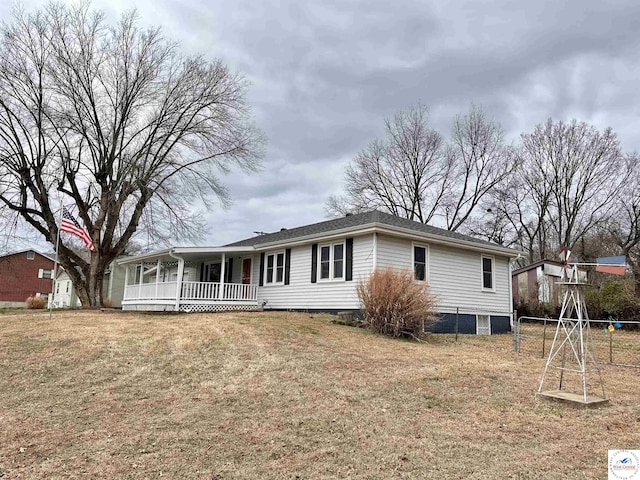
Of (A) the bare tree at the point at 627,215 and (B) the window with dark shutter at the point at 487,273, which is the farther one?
(A) the bare tree at the point at 627,215

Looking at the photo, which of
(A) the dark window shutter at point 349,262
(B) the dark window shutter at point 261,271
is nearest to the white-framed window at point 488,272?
(A) the dark window shutter at point 349,262

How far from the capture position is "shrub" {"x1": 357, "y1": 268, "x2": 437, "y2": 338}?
36.4 ft

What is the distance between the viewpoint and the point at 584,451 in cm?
421

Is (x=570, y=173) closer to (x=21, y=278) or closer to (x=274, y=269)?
(x=274, y=269)

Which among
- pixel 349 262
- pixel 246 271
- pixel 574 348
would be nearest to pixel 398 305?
pixel 349 262

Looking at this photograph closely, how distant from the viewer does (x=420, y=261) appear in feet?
48.5

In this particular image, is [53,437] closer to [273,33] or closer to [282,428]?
[282,428]

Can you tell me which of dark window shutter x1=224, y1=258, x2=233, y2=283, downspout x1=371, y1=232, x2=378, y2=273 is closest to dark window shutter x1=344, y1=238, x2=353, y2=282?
downspout x1=371, y1=232, x2=378, y2=273

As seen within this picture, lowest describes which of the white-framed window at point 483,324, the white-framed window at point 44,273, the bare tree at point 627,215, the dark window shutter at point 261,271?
the white-framed window at point 483,324

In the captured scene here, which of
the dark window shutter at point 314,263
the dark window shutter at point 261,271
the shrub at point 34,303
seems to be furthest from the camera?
the shrub at point 34,303

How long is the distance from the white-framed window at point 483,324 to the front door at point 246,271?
8965 mm

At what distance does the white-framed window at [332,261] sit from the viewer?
14539mm

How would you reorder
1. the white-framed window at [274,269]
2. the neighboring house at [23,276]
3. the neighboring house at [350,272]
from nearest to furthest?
1. the neighboring house at [350,272]
2. the white-framed window at [274,269]
3. the neighboring house at [23,276]

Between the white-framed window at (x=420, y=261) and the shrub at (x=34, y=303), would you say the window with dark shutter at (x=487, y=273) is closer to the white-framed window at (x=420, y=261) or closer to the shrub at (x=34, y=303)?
the white-framed window at (x=420, y=261)
